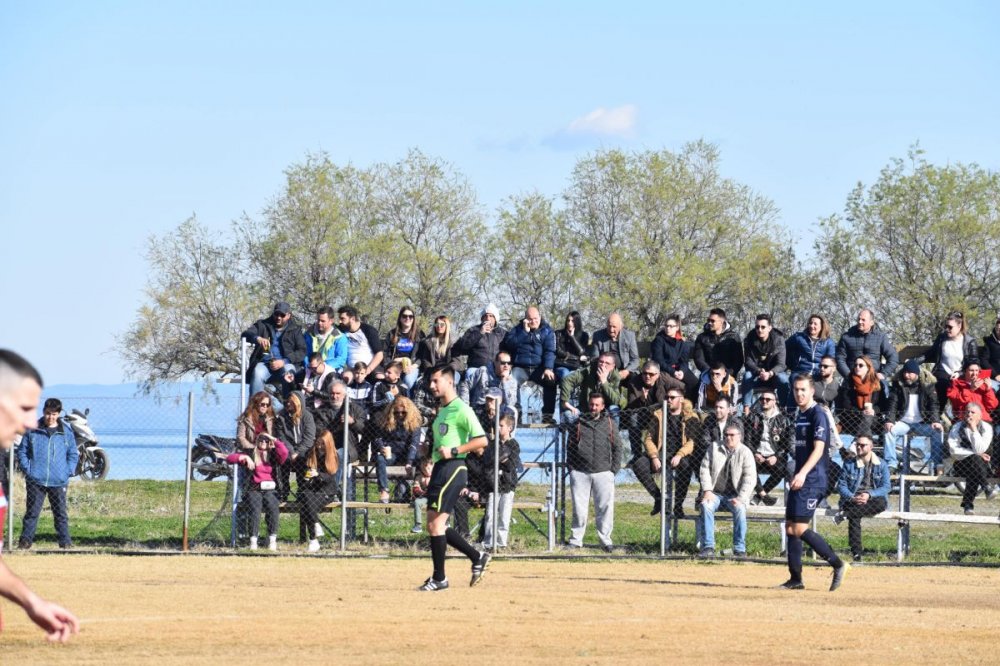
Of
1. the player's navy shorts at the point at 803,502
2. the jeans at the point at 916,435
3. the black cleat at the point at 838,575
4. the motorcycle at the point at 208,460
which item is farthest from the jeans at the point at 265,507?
the motorcycle at the point at 208,460

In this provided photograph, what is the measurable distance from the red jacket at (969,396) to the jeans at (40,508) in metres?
11.4

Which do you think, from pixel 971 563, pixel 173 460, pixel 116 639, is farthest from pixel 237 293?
pixel 116 639

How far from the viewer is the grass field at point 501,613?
10.6 meters

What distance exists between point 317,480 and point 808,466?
7.22 meters

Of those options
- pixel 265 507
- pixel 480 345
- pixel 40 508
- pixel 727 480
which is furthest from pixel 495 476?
pixel 40 508

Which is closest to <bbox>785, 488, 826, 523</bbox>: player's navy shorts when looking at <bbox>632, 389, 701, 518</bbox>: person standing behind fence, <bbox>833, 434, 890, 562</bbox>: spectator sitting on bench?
<bbox>833, 434, 890, 562</bbox>: spectator sitting on bench

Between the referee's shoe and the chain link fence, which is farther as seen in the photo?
the chain link fence

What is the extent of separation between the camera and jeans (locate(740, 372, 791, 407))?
19812 mm

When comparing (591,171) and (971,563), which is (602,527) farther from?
(591,171)

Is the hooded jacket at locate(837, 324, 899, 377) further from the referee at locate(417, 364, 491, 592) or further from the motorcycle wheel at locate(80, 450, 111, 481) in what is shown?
the motorcycle wheel at locate(80, 450, 111, 481)

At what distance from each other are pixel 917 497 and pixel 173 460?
12.0 metres

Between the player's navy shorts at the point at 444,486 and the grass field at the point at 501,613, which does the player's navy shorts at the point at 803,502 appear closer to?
the grass field at the point at 501,613

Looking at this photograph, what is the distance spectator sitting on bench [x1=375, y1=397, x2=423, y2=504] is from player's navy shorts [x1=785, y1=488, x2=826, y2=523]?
20.8 ft

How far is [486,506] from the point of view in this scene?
19.0 metres
